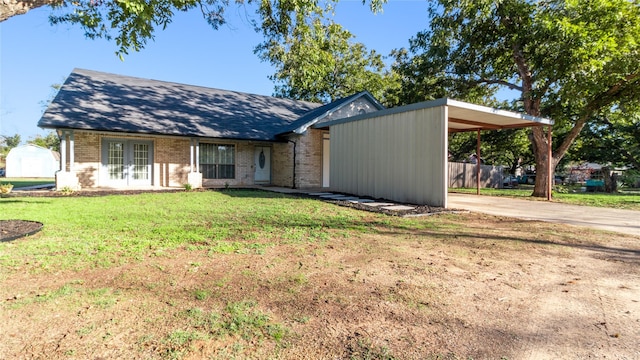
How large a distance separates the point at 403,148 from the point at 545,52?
7.01 m

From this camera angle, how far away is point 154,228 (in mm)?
5852

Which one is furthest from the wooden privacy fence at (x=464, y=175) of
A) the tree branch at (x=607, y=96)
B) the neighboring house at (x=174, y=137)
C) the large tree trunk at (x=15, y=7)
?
the large tree trunk at (x=15, y=7)

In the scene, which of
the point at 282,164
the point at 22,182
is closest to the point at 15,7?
the point at 282,164

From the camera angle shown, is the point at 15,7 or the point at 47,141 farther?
the point at 47,141

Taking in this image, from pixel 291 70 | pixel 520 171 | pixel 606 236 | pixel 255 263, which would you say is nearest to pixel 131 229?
pixel 255 263

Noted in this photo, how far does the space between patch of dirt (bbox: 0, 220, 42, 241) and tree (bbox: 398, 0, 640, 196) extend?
14483mm

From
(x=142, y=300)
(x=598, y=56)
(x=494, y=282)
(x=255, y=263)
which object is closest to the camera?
(x=142, y=300)

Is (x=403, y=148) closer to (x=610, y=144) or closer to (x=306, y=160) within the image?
(x=306, y=160)

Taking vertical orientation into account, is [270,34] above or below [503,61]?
below

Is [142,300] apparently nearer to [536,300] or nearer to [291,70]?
[536,300]

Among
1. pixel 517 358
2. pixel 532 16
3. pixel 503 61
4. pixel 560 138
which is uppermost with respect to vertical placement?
pixel 532 16

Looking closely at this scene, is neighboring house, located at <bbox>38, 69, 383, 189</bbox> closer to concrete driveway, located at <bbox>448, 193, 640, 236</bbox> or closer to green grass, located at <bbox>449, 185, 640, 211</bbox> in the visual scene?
green grass, located at <bbox>449, 185, 640, 211</bbox>

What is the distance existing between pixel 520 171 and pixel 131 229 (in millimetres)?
53037

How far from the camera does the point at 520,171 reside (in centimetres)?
4797
